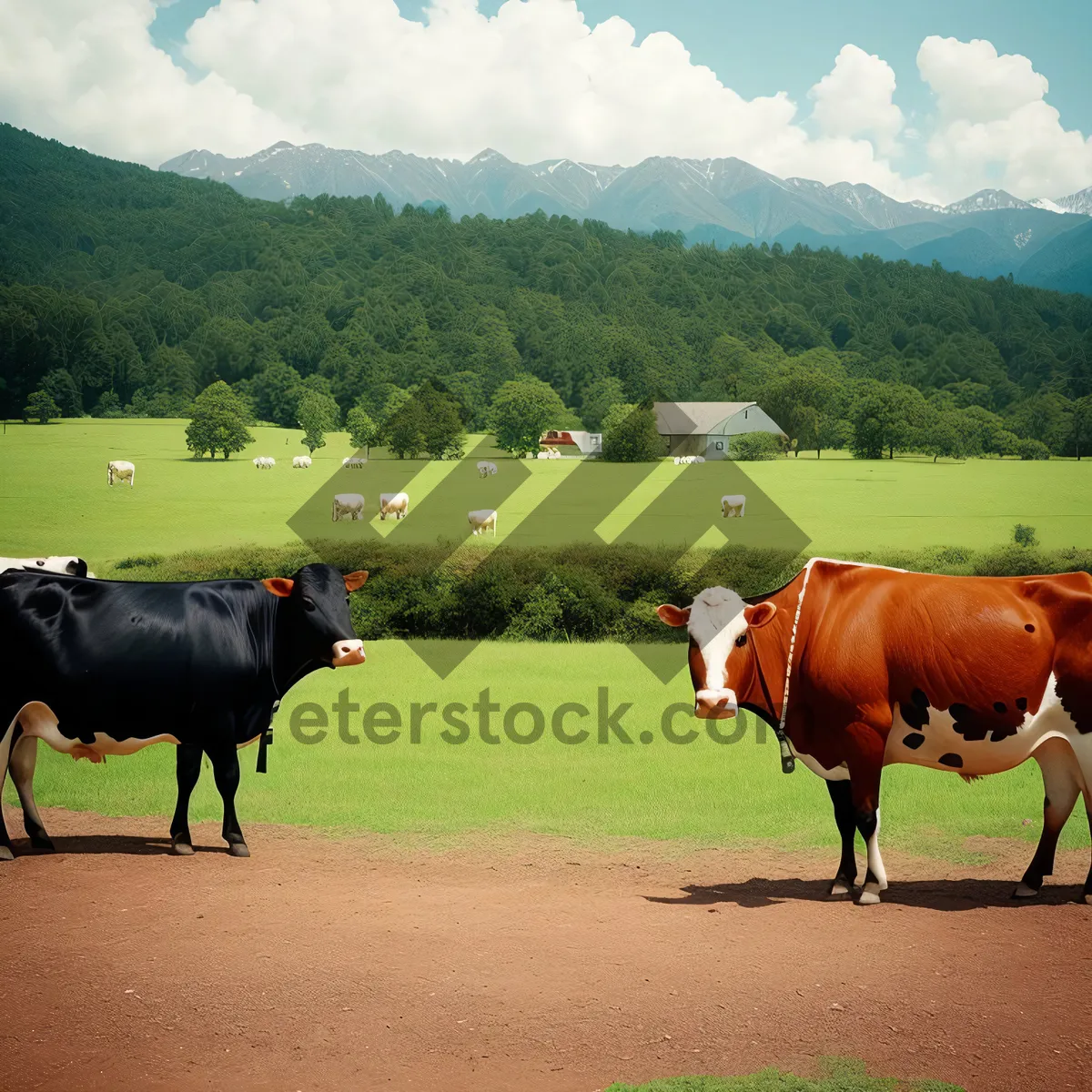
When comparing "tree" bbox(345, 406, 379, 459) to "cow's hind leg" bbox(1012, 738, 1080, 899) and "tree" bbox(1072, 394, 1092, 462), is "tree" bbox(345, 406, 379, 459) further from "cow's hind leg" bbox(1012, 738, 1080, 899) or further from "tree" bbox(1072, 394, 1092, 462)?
"cow's hind leg" bbox(1012, 738, 1080, 899)

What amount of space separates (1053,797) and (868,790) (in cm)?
110

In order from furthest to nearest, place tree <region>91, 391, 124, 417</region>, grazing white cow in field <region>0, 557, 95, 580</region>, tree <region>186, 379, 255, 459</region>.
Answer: tree <region>186, 379, 255, 459</region> → tree <region>91, 391, 124, 417</region> → grazing white cow in field <region>0, 557, 95, 580</region>

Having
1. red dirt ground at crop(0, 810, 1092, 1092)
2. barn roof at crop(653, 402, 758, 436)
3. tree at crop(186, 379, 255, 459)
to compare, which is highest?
barn roof at crop(653, 402, 758, 436)

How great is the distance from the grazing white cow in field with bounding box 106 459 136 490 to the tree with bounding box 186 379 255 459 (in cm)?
171

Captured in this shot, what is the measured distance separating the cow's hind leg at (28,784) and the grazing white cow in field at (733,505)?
698 inches

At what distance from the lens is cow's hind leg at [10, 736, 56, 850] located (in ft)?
22.9

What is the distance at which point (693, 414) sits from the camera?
2808 centimetres

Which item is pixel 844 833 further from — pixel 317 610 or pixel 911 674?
pixel 317 610

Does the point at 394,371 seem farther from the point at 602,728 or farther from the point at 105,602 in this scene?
the point at 105,602

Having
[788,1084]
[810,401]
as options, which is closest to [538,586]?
[788,1084]

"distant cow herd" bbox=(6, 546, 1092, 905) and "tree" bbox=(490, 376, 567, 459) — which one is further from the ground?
"tree" bbox=(490, 376, 567, 459)

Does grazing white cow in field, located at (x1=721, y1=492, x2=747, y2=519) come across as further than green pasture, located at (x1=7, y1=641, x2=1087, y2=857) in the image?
Yes

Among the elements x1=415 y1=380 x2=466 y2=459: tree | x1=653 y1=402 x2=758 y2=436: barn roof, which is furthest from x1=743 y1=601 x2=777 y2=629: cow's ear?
x1=653 y1=402 x2=758 y2=436: barn roof

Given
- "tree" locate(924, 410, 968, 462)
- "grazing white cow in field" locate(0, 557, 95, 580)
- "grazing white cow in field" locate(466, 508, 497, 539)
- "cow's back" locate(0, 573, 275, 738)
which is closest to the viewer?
"cow's back" locate(0, 573, 275, 738)
